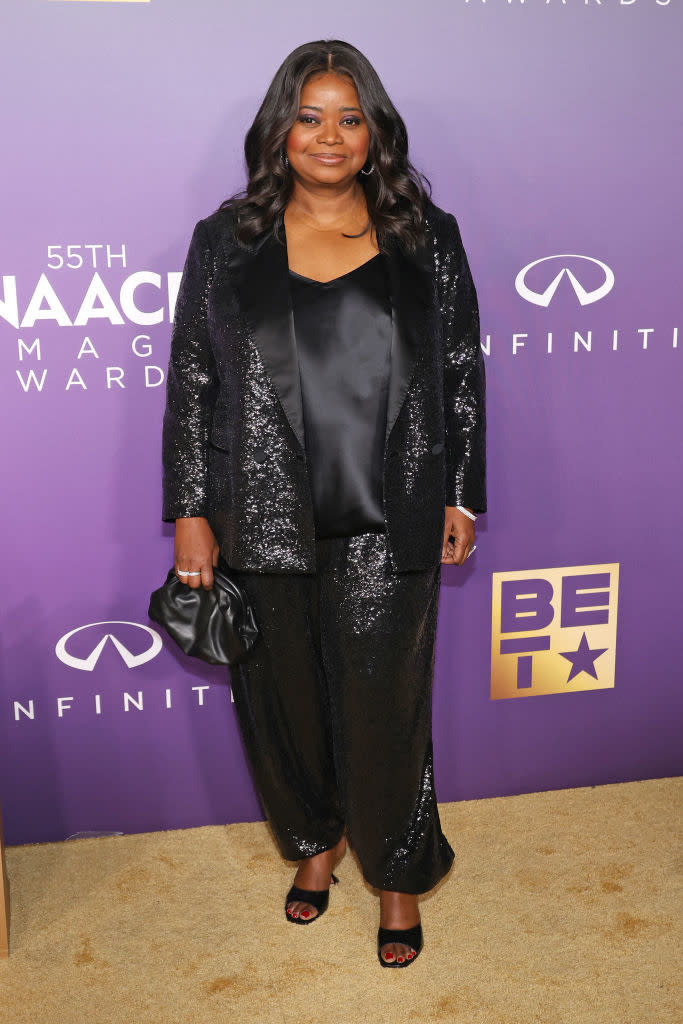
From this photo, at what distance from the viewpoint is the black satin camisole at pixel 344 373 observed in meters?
1.89

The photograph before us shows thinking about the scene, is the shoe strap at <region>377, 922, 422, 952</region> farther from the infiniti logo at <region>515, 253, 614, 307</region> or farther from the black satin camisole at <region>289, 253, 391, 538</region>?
the infiniti logo at <region>515, 253, 614, 307</region>

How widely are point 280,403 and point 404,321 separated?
0.28 meters

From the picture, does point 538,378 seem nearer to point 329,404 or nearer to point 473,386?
point 473,386

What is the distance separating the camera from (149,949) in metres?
2.18

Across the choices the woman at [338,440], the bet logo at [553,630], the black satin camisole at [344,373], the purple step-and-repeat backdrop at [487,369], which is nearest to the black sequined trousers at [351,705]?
the woman at [338,440]

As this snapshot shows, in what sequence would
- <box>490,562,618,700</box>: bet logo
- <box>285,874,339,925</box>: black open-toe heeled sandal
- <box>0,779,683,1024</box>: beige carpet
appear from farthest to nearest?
<box>490,562,618,700</box>: bet logo < <box>285,874,339,925</box>: black open-toe heeled sandal < <box>0,779,683,1024</box>: beige carpet

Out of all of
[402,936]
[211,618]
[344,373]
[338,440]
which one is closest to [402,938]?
[402,936]

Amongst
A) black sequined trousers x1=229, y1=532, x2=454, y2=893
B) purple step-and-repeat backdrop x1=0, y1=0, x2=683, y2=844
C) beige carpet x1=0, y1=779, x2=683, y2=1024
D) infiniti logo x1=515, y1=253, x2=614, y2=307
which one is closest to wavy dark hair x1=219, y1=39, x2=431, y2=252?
purple step-and-repeat backdrop x1=0, y1=0, x2=683, y2=844

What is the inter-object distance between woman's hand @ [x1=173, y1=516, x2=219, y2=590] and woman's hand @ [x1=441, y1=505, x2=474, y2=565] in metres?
0.49

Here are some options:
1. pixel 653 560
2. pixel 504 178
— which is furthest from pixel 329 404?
pixel 653 560

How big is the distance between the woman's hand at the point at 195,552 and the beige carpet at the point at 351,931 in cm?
79

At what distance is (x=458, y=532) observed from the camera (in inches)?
85.1

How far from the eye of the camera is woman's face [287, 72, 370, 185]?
1.87 metres

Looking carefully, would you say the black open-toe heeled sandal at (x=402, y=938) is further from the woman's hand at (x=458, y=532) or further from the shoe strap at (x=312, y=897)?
the woman's hand at (x=458, y=532)
